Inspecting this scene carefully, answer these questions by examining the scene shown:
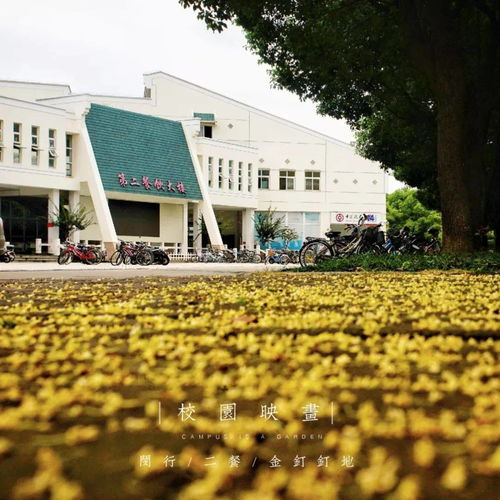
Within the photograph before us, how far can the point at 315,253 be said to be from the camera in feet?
50.7

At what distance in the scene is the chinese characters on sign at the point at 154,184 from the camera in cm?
3250

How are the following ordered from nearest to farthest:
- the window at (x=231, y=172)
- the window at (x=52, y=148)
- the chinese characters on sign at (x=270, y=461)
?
the chinese characters on sign at (x=270, y=461) < the window at (x=52, y=148) < the window at (x=231, y=172)

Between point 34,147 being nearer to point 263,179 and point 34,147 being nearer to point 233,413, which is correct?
point 263,179

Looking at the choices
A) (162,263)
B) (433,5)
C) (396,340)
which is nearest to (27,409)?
(396,340)

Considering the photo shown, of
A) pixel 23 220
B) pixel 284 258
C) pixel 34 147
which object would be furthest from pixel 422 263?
Result: pixel 23 220

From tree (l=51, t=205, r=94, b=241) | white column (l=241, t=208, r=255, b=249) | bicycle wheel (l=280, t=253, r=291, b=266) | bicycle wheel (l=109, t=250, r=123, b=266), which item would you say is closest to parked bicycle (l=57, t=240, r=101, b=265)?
bicycle wheel (l=109, t=250, r=123, b=266)

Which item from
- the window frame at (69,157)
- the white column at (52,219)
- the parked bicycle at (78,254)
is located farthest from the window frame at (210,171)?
the parked bicycle at (78,254)

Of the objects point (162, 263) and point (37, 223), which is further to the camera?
point (37, 223)

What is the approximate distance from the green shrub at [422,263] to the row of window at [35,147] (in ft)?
67.8

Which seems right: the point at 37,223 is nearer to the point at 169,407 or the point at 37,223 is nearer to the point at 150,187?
the point at 150,187

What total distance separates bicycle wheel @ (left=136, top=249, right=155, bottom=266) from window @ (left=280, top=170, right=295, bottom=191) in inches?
855

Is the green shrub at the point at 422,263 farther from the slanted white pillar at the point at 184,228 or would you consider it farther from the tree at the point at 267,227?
the tree at the point at 267,227

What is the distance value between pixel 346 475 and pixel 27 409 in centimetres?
95

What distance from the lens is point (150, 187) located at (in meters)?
34.1
